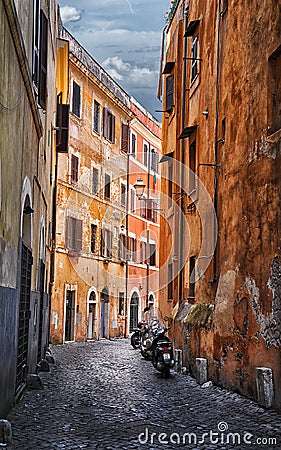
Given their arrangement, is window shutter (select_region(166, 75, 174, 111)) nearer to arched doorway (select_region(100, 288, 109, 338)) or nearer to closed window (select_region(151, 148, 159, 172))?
arched doorway (select_region(100, 288, 109, 338))

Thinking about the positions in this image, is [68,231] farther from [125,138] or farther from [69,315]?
[125,138]

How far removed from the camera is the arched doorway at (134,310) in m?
40.8

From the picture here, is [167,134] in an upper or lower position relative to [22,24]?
upper

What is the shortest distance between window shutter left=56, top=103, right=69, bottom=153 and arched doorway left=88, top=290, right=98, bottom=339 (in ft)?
39.7

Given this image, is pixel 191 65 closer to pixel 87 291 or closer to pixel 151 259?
pixel 87 291

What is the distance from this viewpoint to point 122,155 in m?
39.4

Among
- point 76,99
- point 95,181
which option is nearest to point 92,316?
point 95,181

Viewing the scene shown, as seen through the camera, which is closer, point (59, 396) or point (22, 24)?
point (22, 24)

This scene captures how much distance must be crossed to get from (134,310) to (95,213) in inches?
352

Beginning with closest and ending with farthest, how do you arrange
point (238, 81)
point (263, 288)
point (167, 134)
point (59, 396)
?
point (263, 288) → point (59, 396) → point (238, 81) → point (167, 134)

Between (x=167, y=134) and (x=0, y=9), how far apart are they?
1733 centimetres

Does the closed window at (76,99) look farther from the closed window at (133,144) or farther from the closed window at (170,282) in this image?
the closed window at (170,282)

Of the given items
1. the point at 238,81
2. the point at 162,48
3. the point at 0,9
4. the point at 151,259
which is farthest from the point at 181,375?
the point at 151,259

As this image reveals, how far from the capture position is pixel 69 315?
31.0m
